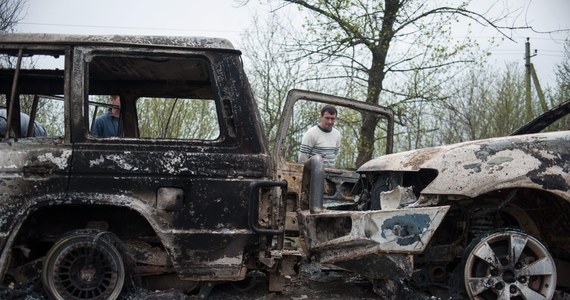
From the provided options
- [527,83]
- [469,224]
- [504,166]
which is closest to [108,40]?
[504,166]

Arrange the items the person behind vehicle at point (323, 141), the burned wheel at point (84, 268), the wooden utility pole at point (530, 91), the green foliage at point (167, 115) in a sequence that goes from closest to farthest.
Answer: the burned wheel at point (84, 268)
the green foliage at point (167, 115)
the person behind vehicle at point (323, 141)
the wooden utility pole at point (530, 91)

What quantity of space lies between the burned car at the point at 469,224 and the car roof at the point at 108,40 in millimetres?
1415

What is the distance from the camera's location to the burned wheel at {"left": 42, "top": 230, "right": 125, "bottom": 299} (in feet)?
10.5

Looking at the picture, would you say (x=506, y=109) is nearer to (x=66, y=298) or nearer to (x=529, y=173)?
(x=529, y=173)

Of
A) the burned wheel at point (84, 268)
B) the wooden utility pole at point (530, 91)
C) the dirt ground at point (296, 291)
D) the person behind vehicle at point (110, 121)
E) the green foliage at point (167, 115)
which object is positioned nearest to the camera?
the burned wheel at point (84, 268)

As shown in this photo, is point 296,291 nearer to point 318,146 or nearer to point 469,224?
point 469,224

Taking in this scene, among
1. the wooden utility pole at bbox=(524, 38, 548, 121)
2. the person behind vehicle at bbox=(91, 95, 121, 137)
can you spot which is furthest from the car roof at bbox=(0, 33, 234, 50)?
the wooden utility pole at bbox=(524, 38, 548, 121)

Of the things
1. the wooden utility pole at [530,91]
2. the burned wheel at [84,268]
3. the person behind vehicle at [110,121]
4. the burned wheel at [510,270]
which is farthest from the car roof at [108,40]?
the wooden utility pole at [530,91]

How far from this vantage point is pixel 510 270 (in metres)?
3.30

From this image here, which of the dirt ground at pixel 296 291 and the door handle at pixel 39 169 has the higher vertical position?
the door handle at pixel 39 169

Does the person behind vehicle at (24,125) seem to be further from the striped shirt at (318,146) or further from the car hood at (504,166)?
the car hood at (504,166)

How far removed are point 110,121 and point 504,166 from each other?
334 centimetres

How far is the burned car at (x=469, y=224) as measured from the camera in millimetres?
3238

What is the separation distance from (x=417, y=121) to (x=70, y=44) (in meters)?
11.5
